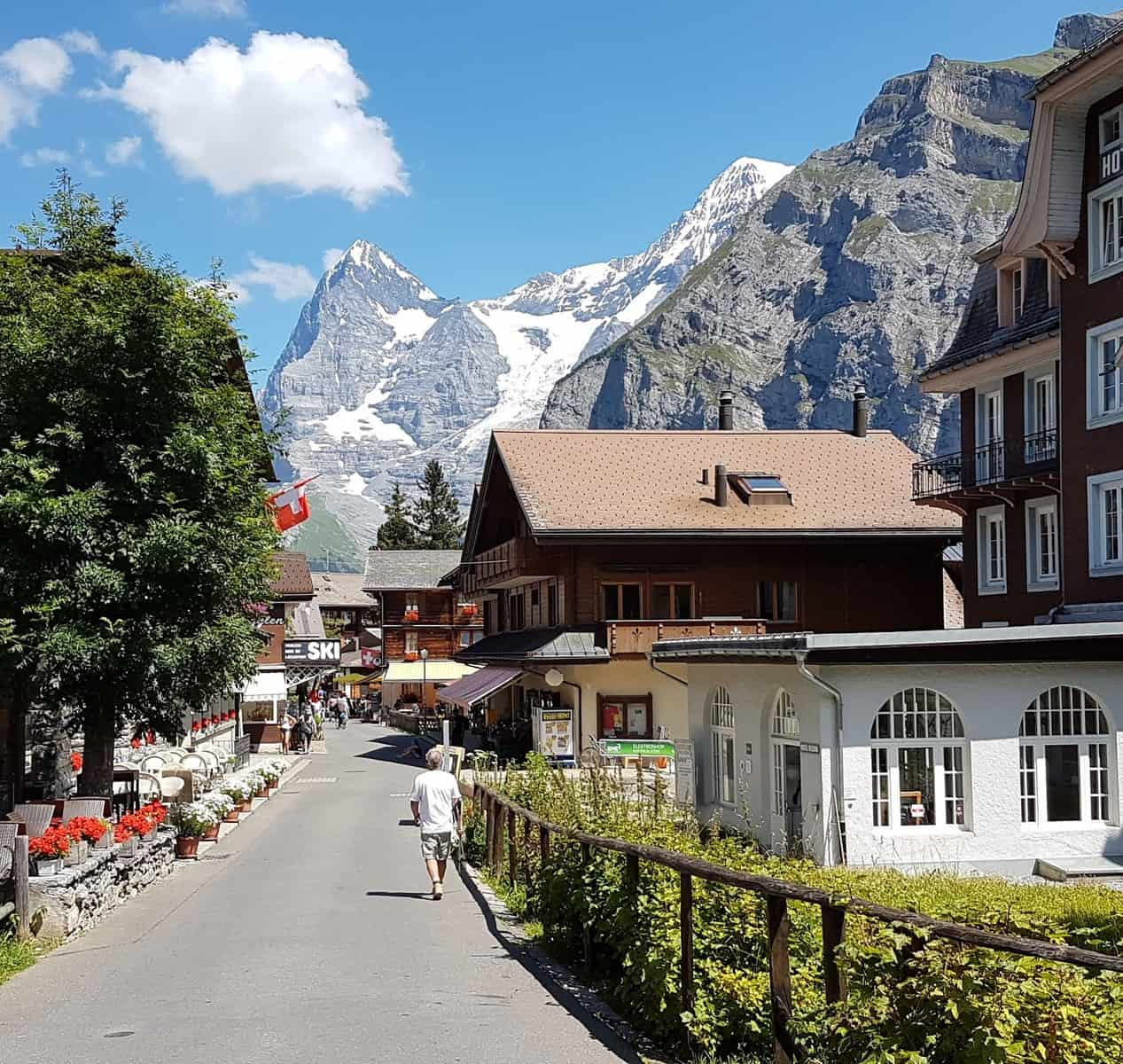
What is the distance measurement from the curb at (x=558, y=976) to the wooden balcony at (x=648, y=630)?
24.1m

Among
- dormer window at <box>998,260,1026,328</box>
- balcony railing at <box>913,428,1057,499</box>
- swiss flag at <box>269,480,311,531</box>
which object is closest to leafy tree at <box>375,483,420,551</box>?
swiss flag at <box>269,480,311,531</box>

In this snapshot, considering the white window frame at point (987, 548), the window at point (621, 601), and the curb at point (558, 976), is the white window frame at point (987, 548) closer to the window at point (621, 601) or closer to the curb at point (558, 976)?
the window at point (621, 601)

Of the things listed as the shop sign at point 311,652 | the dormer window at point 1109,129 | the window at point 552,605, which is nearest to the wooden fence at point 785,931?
the dormer window at point 1109,129

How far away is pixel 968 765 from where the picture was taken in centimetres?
2102

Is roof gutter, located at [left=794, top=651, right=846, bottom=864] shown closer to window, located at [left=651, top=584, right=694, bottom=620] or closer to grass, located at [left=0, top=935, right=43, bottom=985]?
grass, located at [left=0, top=935, right=43, bottom=985]

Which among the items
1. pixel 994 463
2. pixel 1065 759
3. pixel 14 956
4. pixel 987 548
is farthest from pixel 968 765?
pixel 987 548

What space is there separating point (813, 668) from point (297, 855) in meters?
8.27

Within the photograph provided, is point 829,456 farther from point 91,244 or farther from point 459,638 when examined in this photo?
point 459,638

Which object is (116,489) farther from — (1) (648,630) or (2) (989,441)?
(1) (648,630)

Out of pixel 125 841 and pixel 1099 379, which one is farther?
pixel 1099 379

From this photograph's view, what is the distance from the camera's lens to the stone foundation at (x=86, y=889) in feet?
44.3

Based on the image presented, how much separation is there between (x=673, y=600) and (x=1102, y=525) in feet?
52.3

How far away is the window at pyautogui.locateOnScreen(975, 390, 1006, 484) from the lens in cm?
3422

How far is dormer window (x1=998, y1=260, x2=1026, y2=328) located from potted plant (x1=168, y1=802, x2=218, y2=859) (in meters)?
21.7
